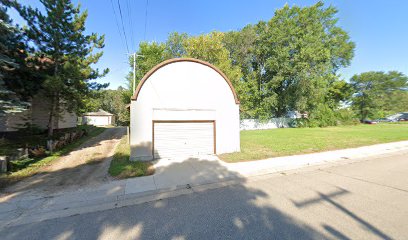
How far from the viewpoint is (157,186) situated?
5.17 metres

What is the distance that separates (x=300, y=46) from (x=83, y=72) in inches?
1008

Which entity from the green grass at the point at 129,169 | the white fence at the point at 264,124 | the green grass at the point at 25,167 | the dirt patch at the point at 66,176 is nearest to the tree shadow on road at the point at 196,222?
the dirt patch at the point at 66,176

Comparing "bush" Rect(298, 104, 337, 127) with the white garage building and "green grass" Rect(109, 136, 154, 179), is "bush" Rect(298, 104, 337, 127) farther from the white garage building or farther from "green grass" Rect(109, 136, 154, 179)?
"green grass" Rect(109, 136, 154, 179)

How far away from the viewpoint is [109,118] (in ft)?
137

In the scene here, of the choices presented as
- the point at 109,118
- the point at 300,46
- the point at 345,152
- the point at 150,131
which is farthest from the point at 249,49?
the point at 109,118

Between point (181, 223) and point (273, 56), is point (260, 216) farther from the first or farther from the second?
point (273, 56)

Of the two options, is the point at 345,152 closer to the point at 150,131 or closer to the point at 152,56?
the point at 150,131

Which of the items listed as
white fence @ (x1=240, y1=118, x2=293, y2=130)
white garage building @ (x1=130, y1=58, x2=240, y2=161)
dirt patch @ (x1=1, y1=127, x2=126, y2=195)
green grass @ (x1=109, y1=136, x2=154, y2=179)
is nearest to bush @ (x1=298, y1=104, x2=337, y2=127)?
white fence @ (x1=240, y1=118, x2=293, y2=130)

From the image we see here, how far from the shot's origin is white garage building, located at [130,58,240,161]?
802cm

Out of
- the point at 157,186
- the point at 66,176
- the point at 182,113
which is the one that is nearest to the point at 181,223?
the point at 157,186

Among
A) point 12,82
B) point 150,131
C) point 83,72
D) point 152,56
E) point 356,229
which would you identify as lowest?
point 356,229

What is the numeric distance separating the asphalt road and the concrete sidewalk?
0.39 m

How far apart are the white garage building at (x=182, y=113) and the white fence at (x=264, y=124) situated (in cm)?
1653

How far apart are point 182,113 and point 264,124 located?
68.7ft
